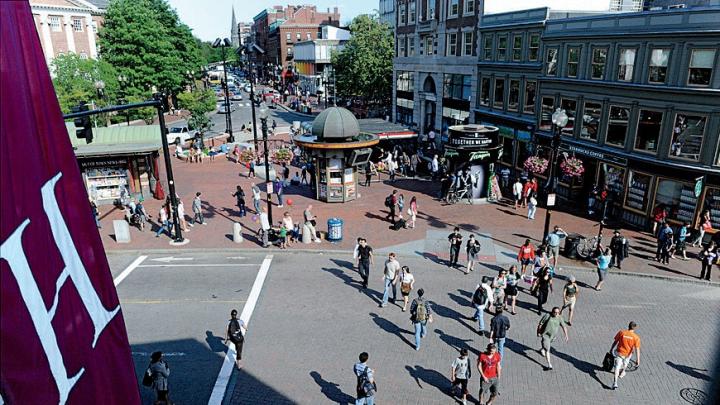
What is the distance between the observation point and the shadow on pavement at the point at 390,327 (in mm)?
14209

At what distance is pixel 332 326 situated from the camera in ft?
48.6

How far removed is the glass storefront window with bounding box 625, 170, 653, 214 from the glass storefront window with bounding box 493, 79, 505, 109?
13.1 m

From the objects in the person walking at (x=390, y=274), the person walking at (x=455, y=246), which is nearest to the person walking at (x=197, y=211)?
the person walking at (x=390, y=274)

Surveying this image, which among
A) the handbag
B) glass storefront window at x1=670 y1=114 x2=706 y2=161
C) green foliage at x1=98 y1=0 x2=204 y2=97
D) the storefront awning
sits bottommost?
the handbag

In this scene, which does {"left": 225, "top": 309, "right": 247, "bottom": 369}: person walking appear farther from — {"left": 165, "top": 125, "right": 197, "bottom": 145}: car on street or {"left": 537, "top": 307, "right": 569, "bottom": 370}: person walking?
{"left": 165, "top": 125, "right": 197, "bottom": 145}: car on street

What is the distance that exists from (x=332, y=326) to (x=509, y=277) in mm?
5593

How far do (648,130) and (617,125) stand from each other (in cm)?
182

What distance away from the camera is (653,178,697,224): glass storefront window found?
21641 mm

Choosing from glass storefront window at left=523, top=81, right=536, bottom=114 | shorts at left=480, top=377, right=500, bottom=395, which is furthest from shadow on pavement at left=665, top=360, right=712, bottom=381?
glass storefront window at left=523, top=81, right=536, bottom=114

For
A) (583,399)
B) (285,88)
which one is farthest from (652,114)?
(285,88)

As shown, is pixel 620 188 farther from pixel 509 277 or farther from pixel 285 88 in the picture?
pixel 285 88

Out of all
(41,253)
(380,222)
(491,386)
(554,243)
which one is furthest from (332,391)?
(380,222)

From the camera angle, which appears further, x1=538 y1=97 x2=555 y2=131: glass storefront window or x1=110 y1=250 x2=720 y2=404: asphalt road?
x1=538 y1=97 x2=555 y2=131: glass storefront window

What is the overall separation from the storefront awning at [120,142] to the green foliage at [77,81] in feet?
45.7
